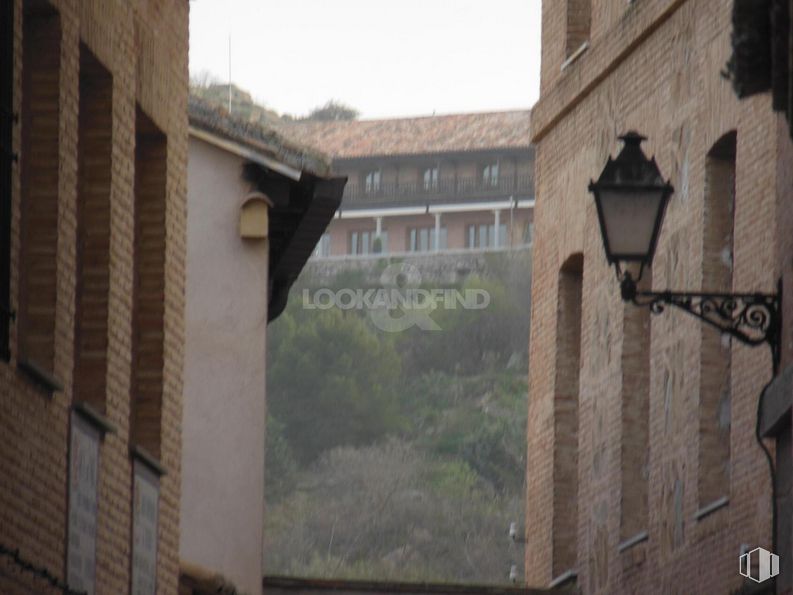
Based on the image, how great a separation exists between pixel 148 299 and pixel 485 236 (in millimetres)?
93608

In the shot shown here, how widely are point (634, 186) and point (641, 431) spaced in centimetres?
877

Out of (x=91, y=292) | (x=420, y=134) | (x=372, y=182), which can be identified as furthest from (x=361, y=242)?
(x=91, y=292)

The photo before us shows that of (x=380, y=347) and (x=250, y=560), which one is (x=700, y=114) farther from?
(x=380, y=347)

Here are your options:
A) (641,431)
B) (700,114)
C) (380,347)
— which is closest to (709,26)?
(700,114)

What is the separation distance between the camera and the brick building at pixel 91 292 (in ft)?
38.5

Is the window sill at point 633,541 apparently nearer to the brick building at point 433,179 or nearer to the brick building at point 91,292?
the brick building at point 91,292

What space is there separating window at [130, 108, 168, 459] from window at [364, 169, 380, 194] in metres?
87.9

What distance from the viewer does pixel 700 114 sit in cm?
2009

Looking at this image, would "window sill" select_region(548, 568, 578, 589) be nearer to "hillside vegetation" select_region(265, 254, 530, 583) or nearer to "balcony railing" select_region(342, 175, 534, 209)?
"hillside vegetation" select_region(265, 254, 530, 583)

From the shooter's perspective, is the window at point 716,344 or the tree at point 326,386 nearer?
the window at point 716,344

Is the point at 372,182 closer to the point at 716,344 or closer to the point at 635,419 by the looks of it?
the point at 635,419

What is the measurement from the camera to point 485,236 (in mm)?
108562

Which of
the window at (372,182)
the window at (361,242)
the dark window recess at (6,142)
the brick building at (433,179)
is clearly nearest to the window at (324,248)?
the brick building at (433,179)

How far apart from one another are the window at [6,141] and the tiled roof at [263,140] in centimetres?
670
